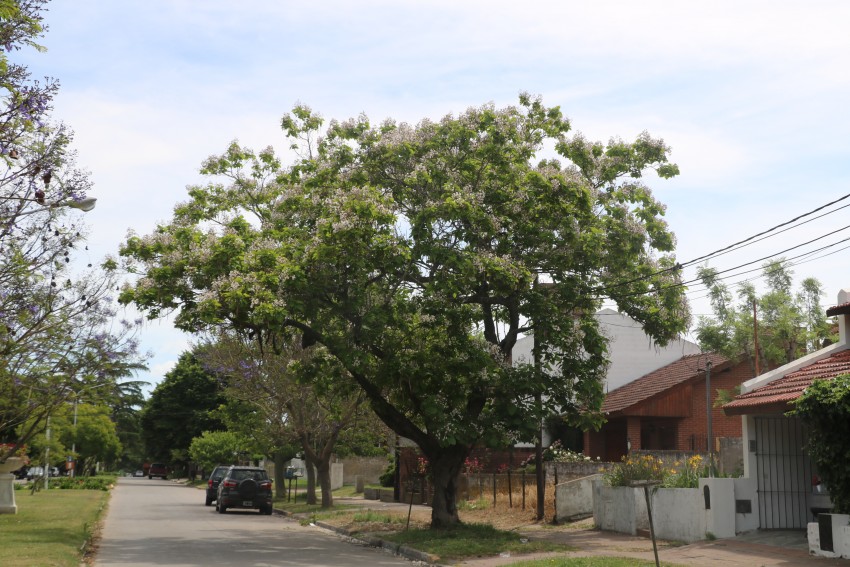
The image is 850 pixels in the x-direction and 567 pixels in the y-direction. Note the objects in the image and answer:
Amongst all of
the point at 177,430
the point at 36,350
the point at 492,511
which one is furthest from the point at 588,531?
the point at 177,430

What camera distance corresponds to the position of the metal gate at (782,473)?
18.5 m

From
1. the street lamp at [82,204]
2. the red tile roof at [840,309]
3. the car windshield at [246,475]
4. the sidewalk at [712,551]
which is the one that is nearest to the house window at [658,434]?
the car windshield at [246,475]

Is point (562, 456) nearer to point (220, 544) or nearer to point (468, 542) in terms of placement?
point (468, 542)

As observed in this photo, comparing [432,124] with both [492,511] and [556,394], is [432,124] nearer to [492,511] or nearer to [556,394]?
[556,394]

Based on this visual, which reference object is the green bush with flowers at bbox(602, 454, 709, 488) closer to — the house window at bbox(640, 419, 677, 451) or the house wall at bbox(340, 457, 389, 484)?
the house window at bbox(640, 419, 677, 451)

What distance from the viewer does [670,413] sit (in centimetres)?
3406

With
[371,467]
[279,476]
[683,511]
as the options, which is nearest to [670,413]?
[683,511]

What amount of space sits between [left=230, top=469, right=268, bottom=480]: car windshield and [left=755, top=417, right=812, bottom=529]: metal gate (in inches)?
792

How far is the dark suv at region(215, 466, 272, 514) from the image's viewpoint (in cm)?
3316

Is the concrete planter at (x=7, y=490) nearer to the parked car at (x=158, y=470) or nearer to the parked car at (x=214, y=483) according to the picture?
the parked car at (x=214, y=483)

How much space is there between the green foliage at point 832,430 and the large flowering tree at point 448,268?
20.0 feet

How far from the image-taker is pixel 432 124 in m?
21.4

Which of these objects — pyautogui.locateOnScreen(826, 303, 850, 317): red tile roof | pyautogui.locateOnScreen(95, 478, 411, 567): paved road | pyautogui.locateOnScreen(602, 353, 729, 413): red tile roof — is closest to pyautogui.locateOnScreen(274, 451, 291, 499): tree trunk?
pyautogui.locateOnScreen(95, 478, 411, 567): paved road

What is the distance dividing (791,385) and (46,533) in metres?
16.0
